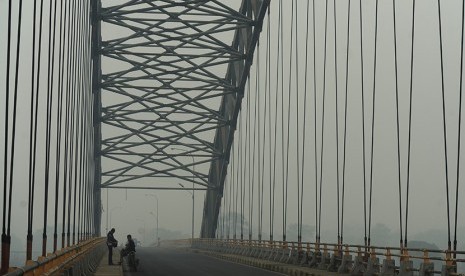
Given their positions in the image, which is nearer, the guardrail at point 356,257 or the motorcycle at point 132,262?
the guardrail at point 356,257

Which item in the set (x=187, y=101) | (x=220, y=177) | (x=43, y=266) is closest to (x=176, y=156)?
(x=220, y=177)

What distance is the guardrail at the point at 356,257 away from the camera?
22.7 meters

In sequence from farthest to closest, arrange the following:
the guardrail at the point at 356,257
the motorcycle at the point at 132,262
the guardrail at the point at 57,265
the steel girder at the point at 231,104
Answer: the steel girder at the point at 231,104 < the motorcycle at the point at 132,262 < the guardrail at the point at 356,257 < the guardrail at the point at 57,265

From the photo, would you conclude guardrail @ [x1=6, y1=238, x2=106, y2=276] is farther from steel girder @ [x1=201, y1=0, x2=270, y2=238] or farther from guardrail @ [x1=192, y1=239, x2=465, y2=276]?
steel girder @ [x1=201, y1=0, x2=270, y2=238]

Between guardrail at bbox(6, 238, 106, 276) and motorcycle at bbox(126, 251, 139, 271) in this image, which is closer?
guardrail at bbox(6, 238, 106, 276)

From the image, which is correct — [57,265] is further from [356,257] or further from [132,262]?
[132,262]

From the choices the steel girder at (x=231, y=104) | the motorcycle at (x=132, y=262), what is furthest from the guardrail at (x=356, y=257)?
the steel girder at (x=231, y=104)

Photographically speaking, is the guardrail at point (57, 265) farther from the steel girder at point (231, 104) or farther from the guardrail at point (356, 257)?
the steel girder at point (231, 104)

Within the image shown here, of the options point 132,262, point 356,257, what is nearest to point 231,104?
point 132,262

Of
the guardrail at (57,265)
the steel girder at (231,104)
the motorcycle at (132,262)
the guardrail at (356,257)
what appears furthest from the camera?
the steel girder at (231,104)

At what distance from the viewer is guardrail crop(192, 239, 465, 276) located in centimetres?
2269

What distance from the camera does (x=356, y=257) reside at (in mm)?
28547

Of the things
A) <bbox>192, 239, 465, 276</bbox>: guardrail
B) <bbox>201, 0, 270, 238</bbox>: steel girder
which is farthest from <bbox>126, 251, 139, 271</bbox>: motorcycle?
<bbox>201, 0, 270, 238</bbox>: steel girder

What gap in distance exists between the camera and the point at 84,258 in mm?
26297
